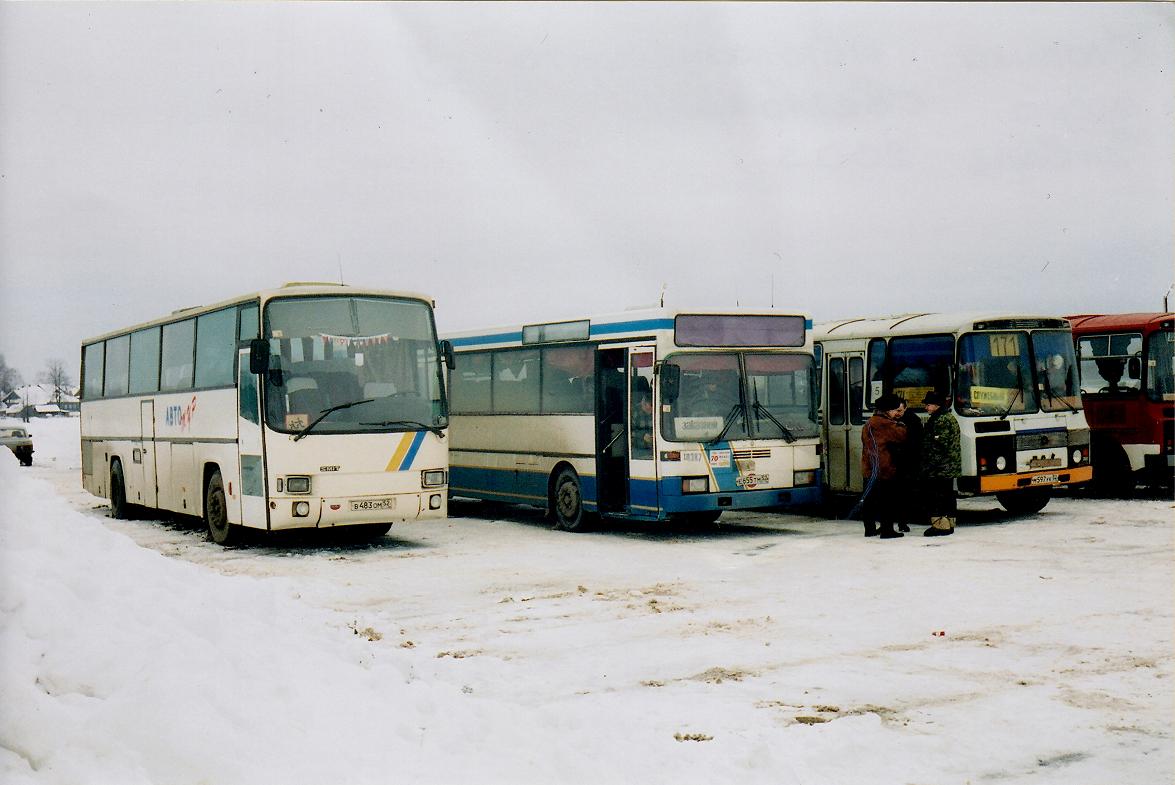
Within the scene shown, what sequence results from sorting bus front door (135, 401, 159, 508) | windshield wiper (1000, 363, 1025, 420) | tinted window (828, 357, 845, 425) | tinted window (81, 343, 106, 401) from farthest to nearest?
tinted window (81, 343, 106, 401)
bus front door (135, 401, 159, 508)
tinted window (828, 357, 845, 425)
windshield wiper (1000, 363, 1025, 420)

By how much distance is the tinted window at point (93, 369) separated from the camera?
72.8 ft

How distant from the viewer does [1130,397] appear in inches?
774

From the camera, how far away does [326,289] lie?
14.9 m

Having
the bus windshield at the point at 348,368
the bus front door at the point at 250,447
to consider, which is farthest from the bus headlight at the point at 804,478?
the bus front door at the point at 250,447

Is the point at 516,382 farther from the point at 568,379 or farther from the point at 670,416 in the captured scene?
the point at 670,416

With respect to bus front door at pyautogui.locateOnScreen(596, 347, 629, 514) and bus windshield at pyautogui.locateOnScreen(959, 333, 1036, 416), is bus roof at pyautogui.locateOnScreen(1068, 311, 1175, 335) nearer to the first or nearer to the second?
bus windshield at pyautogui.locateOnScreen(959, 333, 1036, 416)

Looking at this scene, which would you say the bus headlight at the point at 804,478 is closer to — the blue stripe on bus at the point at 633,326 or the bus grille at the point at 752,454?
the bus grille at the point at 752,454

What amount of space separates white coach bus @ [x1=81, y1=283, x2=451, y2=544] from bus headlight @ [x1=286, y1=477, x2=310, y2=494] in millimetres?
12

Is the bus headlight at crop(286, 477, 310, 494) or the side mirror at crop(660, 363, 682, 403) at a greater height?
the side mirror at crop(660, 363, 682, 403)

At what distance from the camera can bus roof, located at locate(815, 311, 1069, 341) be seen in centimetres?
1675

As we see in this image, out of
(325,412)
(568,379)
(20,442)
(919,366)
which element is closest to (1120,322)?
(919,366)

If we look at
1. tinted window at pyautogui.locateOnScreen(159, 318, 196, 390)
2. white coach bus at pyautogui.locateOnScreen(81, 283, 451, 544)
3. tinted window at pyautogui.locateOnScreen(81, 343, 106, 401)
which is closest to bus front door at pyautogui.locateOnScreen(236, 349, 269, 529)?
white coach bus at pyautogui.locateOnScreen(81, 283, 451, 544)

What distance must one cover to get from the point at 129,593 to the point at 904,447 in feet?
36.5

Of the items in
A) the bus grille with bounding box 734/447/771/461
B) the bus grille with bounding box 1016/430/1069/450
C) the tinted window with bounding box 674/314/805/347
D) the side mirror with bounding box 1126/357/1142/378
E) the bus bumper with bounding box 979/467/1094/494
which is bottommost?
the bus bumper with bounding box 979/467/1094/494
